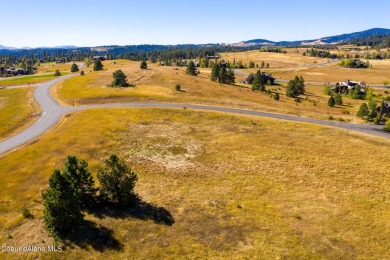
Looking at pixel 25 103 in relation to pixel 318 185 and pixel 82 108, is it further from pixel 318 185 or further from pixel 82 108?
pixel 318 185

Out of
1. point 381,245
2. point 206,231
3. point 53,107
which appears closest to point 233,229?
→ point 206,231

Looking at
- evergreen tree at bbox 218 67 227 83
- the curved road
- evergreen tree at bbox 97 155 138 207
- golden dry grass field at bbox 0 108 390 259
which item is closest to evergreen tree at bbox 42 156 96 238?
golden dry grass field at bbox 0 108 390 259

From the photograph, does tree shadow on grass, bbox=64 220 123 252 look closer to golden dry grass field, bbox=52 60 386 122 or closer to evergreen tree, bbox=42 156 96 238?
evergreen tree, bbox=42 156 96 238

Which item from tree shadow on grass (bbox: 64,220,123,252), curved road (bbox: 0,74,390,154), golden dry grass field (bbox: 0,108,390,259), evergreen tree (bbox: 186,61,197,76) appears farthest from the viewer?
evergreen tree (bbox: 186,61,197,76)

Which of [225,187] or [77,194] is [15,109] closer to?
[77,194]

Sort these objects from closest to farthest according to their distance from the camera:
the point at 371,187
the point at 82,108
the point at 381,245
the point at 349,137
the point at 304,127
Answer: the point at 381,245, the point at 371,187, the point at 349,137, the point at 304,127, the point at 82,108

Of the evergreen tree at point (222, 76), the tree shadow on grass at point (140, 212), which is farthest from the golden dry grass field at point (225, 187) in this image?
the evergreen tree at point (222, 76)

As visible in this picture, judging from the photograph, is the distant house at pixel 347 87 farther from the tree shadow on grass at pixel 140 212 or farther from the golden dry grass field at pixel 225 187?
the tree shadow on grass at pixel 140 212
